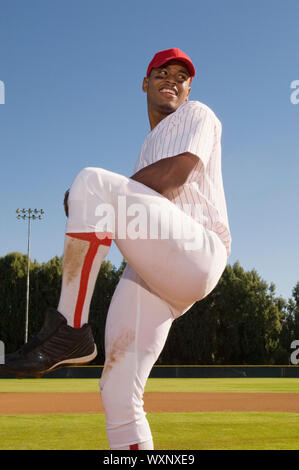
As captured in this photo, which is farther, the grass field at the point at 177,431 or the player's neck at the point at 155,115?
the grass field at the point at 177,431

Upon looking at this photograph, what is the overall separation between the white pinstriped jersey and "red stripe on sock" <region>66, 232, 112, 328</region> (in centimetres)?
44

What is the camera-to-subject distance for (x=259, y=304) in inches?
1815

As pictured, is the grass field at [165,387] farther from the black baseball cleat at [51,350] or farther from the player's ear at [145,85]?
the black baseball cleat at [51,350]

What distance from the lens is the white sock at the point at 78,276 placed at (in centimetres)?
177

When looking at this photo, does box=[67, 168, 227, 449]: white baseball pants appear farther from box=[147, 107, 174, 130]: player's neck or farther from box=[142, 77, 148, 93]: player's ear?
box=[142, 77, 148, 93]: player's ear

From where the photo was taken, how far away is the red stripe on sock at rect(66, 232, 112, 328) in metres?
1.73

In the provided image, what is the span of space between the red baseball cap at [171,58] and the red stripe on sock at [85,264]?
1094 mm

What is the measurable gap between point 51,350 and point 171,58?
56.7 inches

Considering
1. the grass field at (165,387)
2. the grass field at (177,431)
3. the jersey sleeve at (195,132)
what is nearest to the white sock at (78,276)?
the jersey sleeve at (195,132)

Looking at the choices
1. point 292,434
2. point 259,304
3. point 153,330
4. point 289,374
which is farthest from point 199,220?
point 259,304

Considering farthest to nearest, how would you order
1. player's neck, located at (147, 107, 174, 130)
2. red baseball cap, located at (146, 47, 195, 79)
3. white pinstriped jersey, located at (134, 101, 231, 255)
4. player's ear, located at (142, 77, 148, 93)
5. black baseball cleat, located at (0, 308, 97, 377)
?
player's ear, located at (142, 77, 148, 93) → player's neck, located at (147, 107, 174, 130) → red baseball cap, located at (146, 47, 195, 79) → white pinstriped jersey, located at (134, 101, 231, 255) → black baseball cleat, located at (0, 308, 97, 377)

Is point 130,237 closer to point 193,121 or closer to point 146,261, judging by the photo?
point 146,261

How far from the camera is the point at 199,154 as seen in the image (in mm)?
1880

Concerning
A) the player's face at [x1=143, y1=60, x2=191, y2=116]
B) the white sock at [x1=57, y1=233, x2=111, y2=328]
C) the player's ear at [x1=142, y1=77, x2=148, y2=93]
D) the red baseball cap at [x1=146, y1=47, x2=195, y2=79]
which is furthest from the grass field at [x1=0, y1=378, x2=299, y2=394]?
the white sock at [x1=57, y1=233, x2=111, y2=328]
